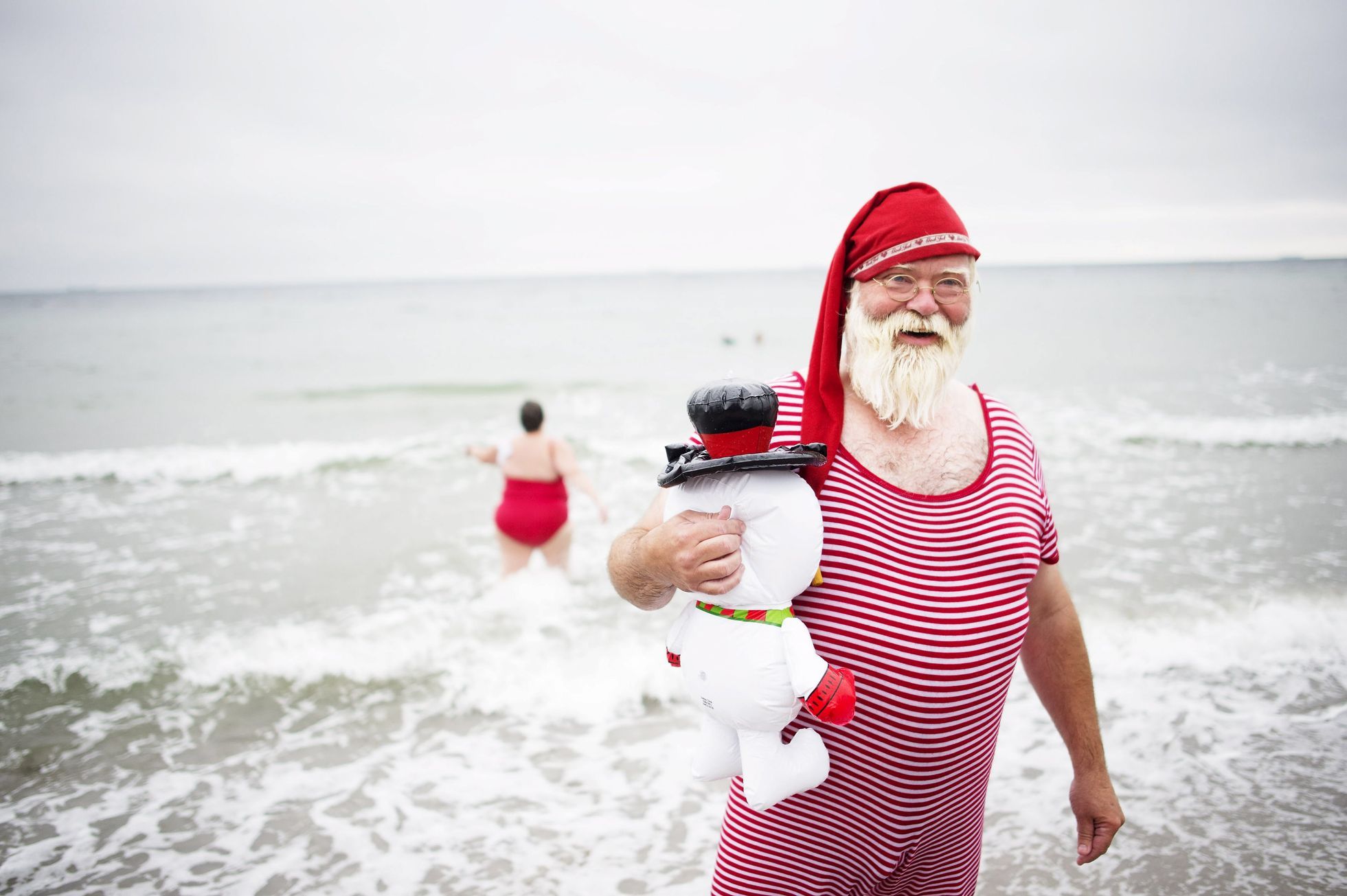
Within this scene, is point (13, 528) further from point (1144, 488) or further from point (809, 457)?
point (1144, 488)

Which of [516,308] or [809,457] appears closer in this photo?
[809,457]

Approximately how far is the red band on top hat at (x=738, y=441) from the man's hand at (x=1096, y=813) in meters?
1.43

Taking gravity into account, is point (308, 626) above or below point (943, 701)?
below

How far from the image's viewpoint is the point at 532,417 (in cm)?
709

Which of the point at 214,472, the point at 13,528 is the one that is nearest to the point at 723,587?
the point at 13,528

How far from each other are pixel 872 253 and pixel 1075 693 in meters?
1.35

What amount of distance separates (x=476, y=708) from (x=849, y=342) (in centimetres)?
419

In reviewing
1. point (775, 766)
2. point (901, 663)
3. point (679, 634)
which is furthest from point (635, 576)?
point (901, 663)

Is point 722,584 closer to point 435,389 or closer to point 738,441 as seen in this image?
point 738,441

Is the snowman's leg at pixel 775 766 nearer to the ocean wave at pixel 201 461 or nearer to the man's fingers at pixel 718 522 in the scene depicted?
the man's fingers at pixel 718 522

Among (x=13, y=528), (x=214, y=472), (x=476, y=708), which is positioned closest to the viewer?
(x=476, y=708)

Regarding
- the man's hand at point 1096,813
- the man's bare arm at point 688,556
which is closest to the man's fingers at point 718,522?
the man's bare arm at point 688,556

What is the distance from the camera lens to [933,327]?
1785 millimetres

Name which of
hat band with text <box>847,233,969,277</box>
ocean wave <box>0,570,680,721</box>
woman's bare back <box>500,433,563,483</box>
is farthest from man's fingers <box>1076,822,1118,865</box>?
woman's bare back <box>500,433,563,483</box>
